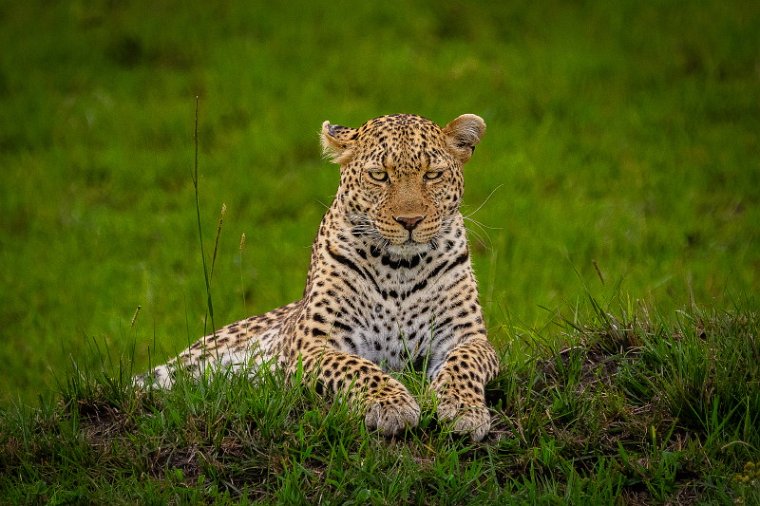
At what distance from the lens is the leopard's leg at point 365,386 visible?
20.9ft

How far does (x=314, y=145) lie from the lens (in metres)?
15.2

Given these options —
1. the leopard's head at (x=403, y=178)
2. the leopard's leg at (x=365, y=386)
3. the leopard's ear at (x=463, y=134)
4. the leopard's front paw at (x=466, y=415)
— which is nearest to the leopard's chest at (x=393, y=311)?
the leopard's head at (x=403, y=178)

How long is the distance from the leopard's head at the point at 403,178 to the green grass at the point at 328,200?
890mm

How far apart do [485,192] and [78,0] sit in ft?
27.1

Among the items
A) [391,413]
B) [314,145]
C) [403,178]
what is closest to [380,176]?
[403,178]

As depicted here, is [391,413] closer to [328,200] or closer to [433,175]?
[433,175]

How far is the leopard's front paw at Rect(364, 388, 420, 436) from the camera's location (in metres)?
6.33

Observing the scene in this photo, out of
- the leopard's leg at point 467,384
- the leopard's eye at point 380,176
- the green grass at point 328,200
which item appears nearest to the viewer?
the green grass at point 328,200

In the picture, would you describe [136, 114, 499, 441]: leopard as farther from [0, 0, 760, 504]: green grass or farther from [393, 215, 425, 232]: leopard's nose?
[0, 0, 760, 504]: green grass

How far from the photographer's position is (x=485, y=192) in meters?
13.7

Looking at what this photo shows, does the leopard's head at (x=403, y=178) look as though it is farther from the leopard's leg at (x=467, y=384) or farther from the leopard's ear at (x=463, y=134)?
the leopard's leg at (x=467, y=384)

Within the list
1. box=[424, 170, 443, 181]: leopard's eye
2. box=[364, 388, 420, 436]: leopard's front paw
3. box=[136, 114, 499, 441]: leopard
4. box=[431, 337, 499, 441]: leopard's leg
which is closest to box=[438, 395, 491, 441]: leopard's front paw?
box=[431, 337, 499, 441]: leopard's leg

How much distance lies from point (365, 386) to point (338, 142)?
1812 mm

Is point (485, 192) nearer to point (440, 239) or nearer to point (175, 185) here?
point (175, 185)
